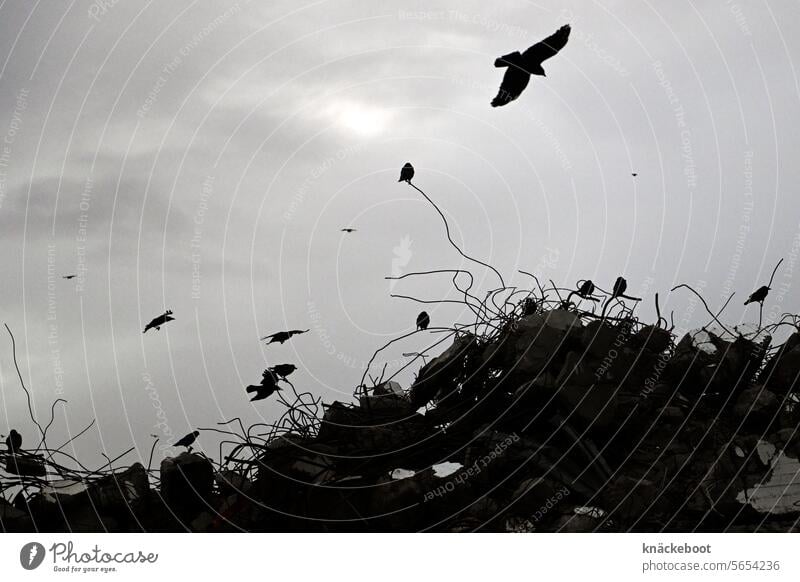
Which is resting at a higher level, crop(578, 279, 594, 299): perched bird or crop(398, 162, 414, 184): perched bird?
crop(398, 162, 414, 184): perched bird

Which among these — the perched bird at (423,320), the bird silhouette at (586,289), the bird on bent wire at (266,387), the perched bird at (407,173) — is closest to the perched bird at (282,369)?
the bird on bent wire at (266,387)

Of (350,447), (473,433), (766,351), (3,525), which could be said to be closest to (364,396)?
(350,447)

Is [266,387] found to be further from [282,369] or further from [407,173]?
[407,173]

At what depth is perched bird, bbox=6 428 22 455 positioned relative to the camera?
3609 mm

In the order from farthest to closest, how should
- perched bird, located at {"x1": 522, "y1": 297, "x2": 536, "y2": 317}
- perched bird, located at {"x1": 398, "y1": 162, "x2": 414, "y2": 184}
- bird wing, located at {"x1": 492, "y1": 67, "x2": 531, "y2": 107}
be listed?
perched bird, located at {"x1": 522, "y1": 297, "x2": 536, "y2": 317} < perched bird, located at {"x1": 398, "y1": 162, "x2": 414, "y2": 184} < bird wing, located at {"x1": 492, "y1": 67, "x2": 531, "y2": 107}

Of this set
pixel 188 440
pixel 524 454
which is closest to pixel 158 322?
pixel 188 440

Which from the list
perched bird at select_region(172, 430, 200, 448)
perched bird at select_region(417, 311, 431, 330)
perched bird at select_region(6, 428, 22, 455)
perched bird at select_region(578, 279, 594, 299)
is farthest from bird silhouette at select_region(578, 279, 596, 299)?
perched bird at select_region(6, 428, 22, 455)

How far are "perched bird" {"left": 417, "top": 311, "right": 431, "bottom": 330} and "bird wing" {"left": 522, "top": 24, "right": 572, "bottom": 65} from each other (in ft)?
4.37

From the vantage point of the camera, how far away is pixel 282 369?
12.4ft

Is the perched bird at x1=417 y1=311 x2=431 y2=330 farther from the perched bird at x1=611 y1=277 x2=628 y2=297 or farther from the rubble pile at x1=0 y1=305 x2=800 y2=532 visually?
the perched bird at x1=611 y1=277 x2=628 y2=297

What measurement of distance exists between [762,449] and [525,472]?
3.58 ft

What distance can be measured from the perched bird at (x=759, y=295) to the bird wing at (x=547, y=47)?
5.24 feet

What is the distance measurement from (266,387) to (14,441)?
119 centimetres

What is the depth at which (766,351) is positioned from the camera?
396 centimetres
